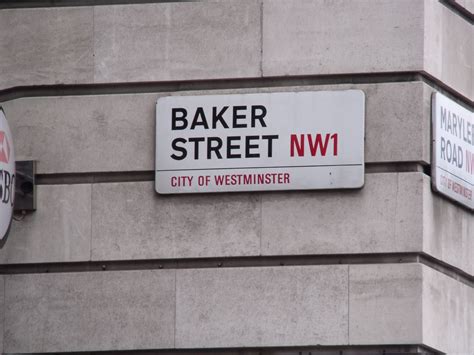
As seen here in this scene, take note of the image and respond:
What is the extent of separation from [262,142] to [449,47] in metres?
2.23

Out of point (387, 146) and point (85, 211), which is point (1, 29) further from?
point (387, 146)

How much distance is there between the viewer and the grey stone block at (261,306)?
20.2 metres

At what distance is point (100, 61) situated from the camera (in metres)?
21.2

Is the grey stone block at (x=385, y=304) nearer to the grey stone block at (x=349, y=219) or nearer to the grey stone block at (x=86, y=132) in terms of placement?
the grey stone block at (x=349, y=219)

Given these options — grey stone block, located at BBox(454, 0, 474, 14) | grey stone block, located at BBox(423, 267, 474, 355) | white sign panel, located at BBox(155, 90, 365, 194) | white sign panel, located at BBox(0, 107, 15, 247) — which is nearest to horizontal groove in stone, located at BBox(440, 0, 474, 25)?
grey stone block, located at BBox(454, 0, 474, 14)

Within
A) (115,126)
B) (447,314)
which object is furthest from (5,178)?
(447,314)

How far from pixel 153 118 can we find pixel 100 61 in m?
0.84

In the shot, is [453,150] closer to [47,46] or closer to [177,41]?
[177,41]

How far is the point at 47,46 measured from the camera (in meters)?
21.3

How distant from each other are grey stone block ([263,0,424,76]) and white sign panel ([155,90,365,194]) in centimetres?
32

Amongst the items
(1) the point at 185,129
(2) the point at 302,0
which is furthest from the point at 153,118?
(2) the point at 302,0

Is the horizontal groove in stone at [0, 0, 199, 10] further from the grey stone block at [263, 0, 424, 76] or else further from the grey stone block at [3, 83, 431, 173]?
the grey stone block at [263, 0, 424, 76]

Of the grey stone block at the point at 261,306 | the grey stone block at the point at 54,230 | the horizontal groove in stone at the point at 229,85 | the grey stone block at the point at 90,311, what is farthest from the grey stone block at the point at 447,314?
the grey stone block at the point at 54,230

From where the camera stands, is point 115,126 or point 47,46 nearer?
point 115,126
